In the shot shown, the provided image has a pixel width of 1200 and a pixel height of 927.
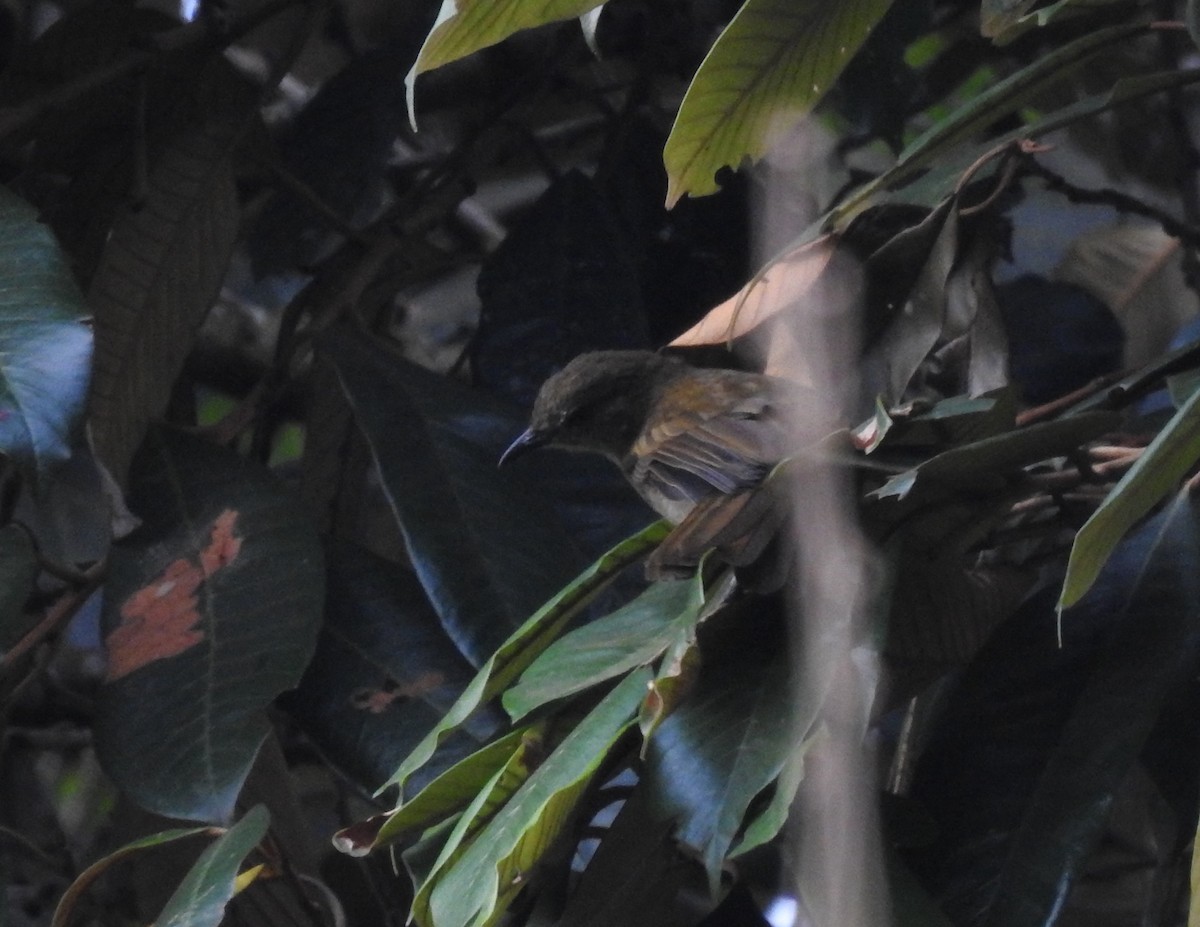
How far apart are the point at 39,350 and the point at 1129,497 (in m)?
1.22

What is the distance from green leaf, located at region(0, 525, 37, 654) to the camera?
1.83 metres

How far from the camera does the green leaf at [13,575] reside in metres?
1.83

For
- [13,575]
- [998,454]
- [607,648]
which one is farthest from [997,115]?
[13,575]

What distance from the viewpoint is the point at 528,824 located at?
1397 mm

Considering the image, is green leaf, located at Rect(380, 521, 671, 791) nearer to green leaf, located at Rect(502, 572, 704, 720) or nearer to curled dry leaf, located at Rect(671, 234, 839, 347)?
green leaf, located at Rect(502, 572, 704, 720)

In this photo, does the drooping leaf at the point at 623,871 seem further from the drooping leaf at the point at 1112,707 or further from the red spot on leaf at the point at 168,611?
the red spot on leaf at the point at 168,611

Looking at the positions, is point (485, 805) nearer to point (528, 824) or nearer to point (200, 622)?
point (528, 824)

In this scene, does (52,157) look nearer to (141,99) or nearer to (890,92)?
(141,99)

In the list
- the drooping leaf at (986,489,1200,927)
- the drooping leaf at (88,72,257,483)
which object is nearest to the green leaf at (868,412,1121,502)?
the drooping leaf at (986,489,1200,927)

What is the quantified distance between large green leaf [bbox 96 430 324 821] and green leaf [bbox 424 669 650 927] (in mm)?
419

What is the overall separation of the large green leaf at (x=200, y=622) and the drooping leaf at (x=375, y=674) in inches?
5.8

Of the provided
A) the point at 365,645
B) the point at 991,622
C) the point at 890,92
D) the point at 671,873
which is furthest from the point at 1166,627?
the point at 890,92

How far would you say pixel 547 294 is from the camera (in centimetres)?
259

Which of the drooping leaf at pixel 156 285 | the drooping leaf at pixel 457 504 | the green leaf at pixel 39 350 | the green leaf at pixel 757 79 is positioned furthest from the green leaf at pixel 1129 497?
the drooping leaf at pixel 156 285
